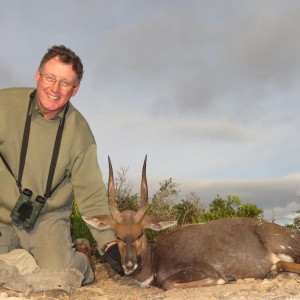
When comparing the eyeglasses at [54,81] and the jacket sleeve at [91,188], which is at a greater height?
the eyeglasses at [54,81]

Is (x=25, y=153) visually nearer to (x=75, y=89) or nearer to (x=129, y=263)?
(x=75, y=89)

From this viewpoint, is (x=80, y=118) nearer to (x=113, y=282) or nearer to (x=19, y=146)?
(x=19, y=146)

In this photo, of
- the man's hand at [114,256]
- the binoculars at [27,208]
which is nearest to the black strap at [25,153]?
the binoculars at [27,208]

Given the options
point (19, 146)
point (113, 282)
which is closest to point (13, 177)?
point (19, 146)

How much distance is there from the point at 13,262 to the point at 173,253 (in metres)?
2.20

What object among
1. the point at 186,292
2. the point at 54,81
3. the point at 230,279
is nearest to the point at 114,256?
the point at 186,292

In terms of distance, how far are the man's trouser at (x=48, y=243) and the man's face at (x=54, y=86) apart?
1546 mm

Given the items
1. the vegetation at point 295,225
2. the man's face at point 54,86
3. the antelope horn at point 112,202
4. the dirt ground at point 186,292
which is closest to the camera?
the dirt ground at point 186,292

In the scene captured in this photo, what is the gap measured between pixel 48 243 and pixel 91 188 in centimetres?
93

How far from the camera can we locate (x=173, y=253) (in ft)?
25.7

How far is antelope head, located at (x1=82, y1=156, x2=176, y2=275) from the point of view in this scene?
706 centimetres

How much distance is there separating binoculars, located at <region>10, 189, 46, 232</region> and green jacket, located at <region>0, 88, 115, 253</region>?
202 millimetres

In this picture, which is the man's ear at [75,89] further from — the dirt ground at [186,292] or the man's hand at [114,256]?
the dirt ground at [186,292]

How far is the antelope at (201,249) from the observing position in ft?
24.1
